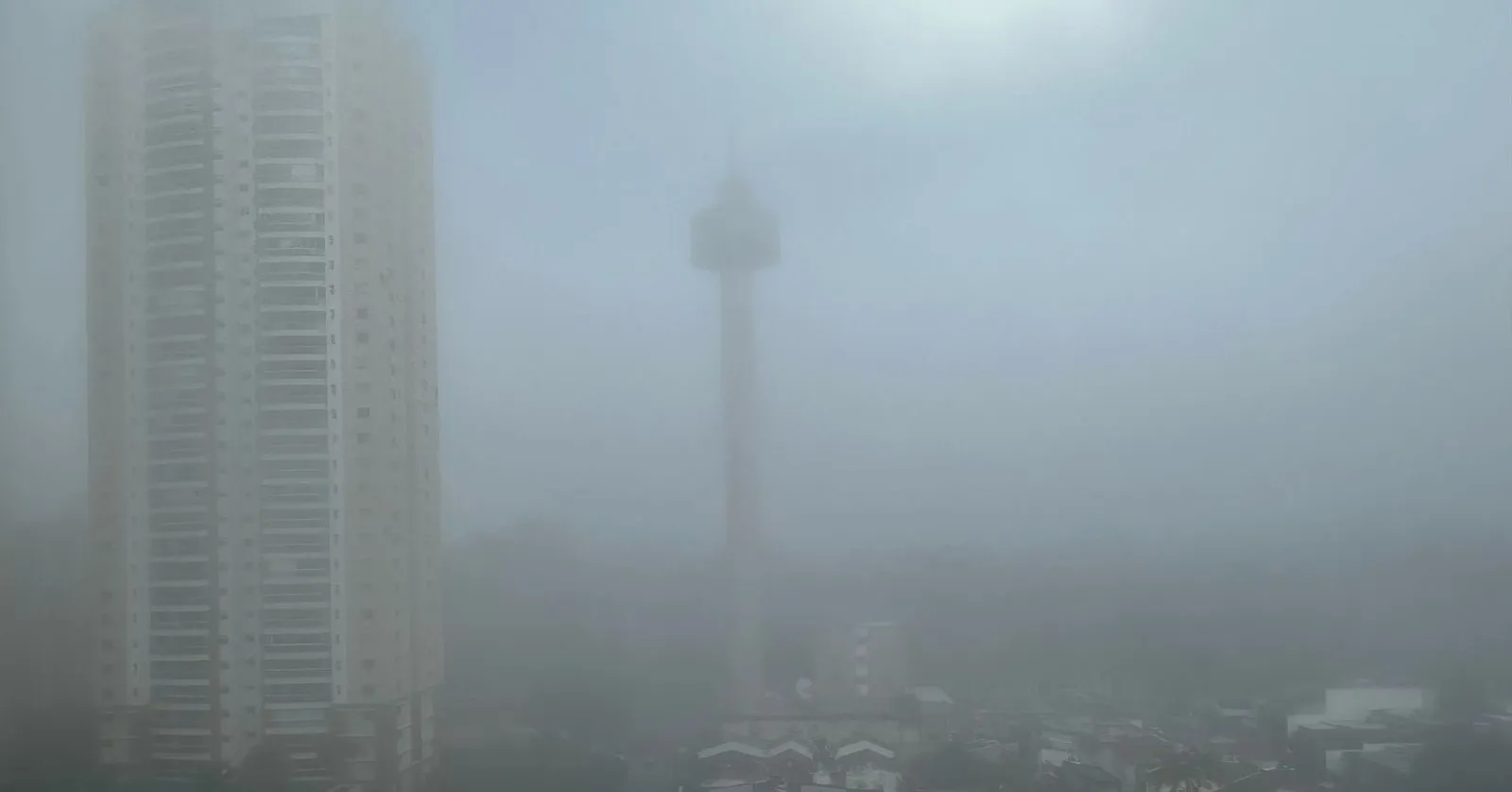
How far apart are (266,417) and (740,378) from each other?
110 centimetres

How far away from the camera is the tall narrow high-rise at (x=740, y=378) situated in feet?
8.47

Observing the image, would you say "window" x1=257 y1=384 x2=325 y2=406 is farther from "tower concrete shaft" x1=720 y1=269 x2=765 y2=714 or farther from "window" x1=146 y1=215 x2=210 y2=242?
"tower concrete shaft" x1=720 y1=269 x2=765 y2=714

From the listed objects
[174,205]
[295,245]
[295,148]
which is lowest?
[295,245]

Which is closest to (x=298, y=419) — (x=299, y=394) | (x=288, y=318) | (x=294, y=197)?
(x=299, y=394)

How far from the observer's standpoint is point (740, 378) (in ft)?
8.62

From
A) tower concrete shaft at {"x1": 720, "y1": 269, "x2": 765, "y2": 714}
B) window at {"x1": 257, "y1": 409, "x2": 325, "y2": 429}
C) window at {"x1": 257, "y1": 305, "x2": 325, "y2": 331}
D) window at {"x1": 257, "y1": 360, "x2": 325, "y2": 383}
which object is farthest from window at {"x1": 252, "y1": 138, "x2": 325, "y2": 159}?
tower concrete shaft at {"x1": 720, "y1": 269, "x2": 765, "y2": 714}

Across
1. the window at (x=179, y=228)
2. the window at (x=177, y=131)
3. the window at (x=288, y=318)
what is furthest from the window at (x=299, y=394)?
the window at (x=177, y=131)

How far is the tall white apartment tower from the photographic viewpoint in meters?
2.47

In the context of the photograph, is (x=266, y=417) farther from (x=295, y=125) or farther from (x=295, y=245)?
(x=295, y=125)

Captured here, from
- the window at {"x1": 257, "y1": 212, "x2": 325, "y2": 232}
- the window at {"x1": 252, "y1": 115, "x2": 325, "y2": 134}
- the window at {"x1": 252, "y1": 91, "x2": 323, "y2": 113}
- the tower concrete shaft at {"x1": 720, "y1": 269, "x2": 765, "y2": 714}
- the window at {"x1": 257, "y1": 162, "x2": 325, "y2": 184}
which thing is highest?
the window at {"x1": 252, "y1": 91, "x2": 323, "y2": 113}

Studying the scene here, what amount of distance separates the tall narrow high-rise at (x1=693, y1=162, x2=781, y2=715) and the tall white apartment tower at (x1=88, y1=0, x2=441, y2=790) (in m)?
0.70

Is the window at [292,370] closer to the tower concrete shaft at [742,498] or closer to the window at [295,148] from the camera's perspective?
the window at [295,148]

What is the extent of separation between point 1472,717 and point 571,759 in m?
2.23

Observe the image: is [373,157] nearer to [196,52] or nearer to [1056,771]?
[196,52]
